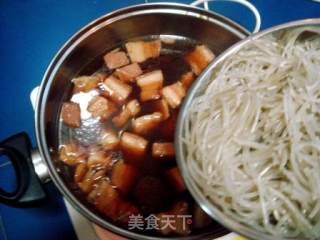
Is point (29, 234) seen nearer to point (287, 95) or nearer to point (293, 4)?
point (287, 95)

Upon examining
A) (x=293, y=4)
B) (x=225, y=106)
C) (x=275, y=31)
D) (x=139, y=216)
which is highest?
(x=293, y=4)

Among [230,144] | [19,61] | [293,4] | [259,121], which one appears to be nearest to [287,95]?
[259,121]

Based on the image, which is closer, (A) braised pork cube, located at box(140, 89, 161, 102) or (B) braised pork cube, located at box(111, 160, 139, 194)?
(B) braised pork cube, located at box(111, 160, 139, 194)

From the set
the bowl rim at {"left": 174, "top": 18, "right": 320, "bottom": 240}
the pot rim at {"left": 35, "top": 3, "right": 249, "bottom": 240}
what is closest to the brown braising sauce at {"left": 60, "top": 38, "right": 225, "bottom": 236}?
the pot rim at {"left": 35, "top": 3, "right": 249, "bottom": 240}

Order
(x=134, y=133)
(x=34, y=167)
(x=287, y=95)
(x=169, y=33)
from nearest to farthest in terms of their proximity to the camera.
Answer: (x=287, y=95) → (x=34, y=167) → (x=134, y=133) → (x=169, y=33)

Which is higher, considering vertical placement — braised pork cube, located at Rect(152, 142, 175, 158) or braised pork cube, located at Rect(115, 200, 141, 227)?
braised pork cube, located at Rect(152, 142, 175, 158)

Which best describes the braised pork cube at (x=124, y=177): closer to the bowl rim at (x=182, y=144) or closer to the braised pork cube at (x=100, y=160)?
the braised pork cube at (x=100, y=160)

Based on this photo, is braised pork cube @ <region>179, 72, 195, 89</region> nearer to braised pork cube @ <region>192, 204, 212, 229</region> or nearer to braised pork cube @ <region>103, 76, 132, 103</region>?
braised pork cube @ <region>103, 76, 132, 103</region>

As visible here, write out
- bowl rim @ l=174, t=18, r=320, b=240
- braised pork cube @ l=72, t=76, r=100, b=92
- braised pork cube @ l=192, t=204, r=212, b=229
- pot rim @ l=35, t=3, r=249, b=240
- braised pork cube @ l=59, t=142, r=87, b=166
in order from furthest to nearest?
braised pork cube @ l=72, t=76, r=100, b=92 → braised pork cube @ l=59, t=142, r=87, b=166 → braised pork cube @ l=192, t=204, r=212, b=229 → pot rim @ l=35, t=3, r=249, b=240 → bowl rim @ l=174, t=18, r=320, b=240
